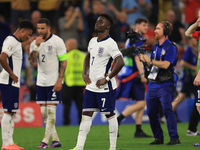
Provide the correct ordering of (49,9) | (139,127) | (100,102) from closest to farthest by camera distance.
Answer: (100,102) → (139,127) → (49,9)

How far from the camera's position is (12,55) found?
261 inches

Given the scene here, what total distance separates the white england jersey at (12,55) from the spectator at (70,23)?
21.3 feet

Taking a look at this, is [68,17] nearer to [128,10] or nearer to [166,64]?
[128,10]

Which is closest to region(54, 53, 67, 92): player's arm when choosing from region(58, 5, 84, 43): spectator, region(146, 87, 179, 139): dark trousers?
region(146, 87, 179, 139): dark trousers

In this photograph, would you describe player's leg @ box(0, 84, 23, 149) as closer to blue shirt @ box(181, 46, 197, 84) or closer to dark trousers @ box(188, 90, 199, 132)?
dark trousers @ box(188, 90, 199, 132)

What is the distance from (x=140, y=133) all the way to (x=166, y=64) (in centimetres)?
229

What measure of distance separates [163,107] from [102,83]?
1.80 m

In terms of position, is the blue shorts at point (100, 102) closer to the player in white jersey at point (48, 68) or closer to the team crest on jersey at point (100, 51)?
the team crest on jersey at point (100, 51)

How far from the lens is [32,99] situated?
12.2 meters

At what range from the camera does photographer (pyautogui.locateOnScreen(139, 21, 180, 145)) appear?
6648mm

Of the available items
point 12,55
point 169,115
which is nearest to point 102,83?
point 169,115

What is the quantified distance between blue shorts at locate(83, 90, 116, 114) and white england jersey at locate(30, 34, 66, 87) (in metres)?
1.49

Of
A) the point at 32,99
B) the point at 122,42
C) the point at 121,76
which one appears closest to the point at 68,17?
the point at 122,42

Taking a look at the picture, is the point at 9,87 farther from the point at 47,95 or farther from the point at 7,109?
the point at 47,95
